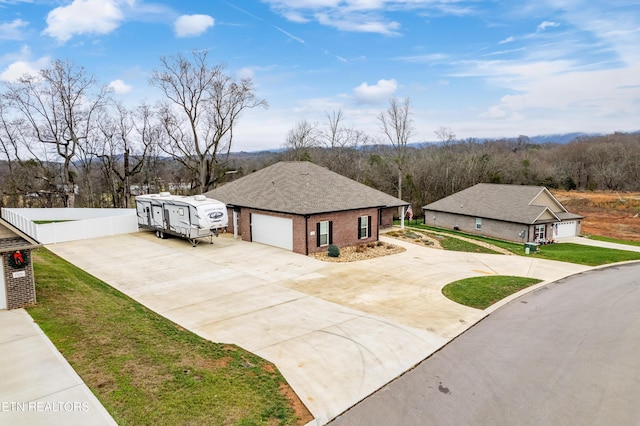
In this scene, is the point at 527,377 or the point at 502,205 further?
the point at 502,205

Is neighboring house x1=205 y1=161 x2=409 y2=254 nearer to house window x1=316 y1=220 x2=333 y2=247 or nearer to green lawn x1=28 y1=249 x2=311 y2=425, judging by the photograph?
house window x1=316 y1=220 x2=333 y2=247

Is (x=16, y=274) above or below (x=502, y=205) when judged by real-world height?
below

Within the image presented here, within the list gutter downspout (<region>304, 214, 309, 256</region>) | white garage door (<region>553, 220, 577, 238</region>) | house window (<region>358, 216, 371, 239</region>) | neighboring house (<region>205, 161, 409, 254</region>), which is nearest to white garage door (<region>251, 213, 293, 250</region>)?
neighboring house (<region>205, 161, 409, 254</region>)

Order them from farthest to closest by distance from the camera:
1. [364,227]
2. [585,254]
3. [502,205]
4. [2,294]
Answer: [502,205]
[364,227]
[585,254]
[2,294]

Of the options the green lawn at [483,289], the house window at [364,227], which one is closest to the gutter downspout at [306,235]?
the house window at [364,227]

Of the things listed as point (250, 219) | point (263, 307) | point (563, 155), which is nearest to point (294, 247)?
point (250, 219)

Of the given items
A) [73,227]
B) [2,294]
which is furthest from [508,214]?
[73,227]

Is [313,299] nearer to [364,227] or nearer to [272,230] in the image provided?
[272,230]
